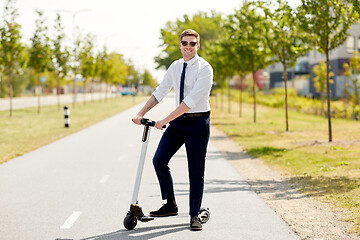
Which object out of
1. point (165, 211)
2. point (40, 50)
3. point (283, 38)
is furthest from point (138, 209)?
point (40, 50)

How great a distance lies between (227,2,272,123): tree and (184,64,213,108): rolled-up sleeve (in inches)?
529

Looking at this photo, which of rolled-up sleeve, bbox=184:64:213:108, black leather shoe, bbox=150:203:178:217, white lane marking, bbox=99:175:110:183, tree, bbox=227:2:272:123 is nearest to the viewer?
rolled-up sleeve, bbox=184:64:213:108

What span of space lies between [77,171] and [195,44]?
5.14 m

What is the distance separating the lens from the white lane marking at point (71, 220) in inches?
213

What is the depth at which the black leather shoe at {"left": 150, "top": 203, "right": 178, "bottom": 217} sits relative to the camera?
5508 mm

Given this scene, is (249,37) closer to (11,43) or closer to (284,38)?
(284,38)

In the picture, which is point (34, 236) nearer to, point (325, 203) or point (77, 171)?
point (325, 203)

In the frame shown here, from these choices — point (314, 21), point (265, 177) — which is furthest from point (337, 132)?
point (265, 177)

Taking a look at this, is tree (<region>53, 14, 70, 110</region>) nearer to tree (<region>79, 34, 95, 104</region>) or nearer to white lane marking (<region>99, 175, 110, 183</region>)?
tree (<region>79, 34, 95, 104</region>)

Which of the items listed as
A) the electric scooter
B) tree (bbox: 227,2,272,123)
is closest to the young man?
the electric scooter

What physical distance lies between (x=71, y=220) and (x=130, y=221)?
0.86m

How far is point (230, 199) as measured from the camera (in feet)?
22.4

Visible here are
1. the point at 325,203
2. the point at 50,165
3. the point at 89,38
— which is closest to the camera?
the point at 325,203

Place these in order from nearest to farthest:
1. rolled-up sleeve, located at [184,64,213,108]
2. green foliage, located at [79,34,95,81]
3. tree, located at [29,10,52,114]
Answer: rolled-up sleeve, located at [184,64,213,108] < tree, located at [29,10,52,114] < green foliage, located at [79,34,95,81]
